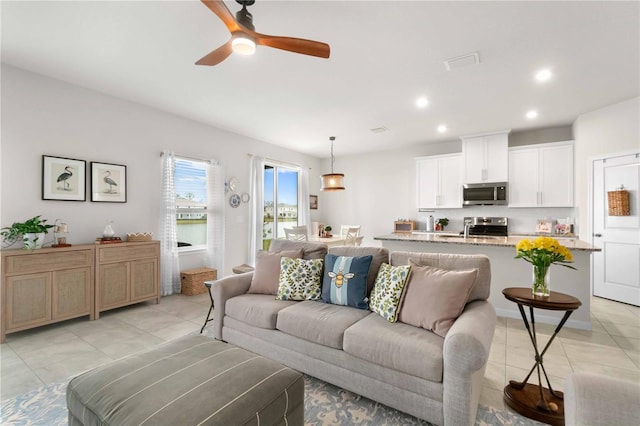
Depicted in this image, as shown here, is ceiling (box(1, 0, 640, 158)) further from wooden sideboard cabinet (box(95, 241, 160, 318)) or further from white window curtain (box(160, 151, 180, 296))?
wooden sideboard cabinet (box(95, 241, 160, 318))

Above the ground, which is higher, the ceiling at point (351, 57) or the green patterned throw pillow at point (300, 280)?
the ceiling at point (351, 57)

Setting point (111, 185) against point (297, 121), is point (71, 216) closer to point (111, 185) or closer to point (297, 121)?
point (111, 185)

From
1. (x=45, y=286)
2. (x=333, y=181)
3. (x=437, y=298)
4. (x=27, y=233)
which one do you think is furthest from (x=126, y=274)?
(x=437, y=298)

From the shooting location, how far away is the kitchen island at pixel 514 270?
123 inches

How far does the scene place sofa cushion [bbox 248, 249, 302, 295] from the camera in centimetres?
272

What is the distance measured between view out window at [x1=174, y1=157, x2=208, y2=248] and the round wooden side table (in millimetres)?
4485

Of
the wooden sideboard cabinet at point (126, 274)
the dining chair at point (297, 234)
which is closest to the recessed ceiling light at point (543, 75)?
the dining chair at point (297, 234)

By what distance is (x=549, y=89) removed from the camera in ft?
11.6

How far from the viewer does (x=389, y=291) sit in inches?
83.9

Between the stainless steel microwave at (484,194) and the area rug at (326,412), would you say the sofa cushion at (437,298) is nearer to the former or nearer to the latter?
the area rug at (326,412)

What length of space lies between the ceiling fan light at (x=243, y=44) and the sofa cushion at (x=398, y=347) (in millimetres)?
1984

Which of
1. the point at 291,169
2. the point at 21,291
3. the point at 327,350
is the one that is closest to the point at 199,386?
the point at 327,350

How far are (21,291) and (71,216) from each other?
0.95 metres

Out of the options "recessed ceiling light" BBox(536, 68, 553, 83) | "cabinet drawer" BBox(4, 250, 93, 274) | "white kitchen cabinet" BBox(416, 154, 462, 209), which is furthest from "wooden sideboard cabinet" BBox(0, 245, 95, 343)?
"white kitchen cabinet" BBox(416, 154, 462, 209)
